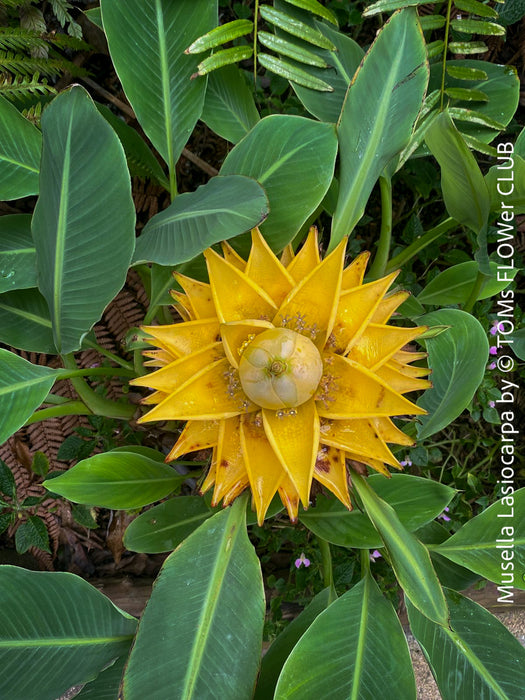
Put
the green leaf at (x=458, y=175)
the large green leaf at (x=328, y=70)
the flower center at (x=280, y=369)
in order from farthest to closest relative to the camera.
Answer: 1. the large green leaf at (x=328, y=70)
2. the green leaf at (x=458, y=175)
3. the flower center at (x=280, y=369)

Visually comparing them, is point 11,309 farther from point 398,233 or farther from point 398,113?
point 398,233

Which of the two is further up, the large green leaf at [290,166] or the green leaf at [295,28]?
the green leaf at [295,28]

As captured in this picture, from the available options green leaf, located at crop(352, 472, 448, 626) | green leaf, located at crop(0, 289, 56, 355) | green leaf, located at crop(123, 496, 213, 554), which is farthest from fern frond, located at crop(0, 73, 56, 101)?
green leaf, located at crop(352, 472, 448, 626)

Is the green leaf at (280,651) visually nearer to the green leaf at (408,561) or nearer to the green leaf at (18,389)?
the green leaf at (408,561)

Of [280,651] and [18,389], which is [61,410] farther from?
[280,651]

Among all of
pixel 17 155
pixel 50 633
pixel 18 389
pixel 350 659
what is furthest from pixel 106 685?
pixel 17 155

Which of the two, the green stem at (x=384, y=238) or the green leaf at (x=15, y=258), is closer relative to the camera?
the green leaf at (x=15, y=258)

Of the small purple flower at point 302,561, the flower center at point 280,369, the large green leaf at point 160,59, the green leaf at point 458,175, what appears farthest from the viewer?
the small purple flower at point 302,561

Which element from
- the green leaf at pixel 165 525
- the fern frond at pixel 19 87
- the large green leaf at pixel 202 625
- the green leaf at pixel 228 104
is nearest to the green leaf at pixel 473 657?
the large green leaf at pixel 202 625
